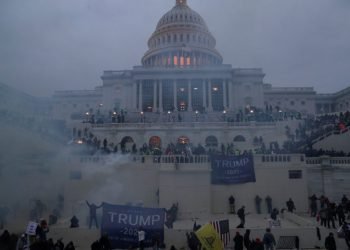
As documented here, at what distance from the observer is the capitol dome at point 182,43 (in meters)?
93.8

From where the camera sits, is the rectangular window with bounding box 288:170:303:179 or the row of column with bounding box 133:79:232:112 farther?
the row of column with bounding box 133:79:232:112

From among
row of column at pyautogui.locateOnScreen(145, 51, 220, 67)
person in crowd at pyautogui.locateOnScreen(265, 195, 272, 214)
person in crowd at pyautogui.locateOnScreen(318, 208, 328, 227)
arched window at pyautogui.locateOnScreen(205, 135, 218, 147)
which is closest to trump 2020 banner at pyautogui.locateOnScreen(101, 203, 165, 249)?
person in crowd at pyautogui.locateOnScreen(318, 208, 328, 227)

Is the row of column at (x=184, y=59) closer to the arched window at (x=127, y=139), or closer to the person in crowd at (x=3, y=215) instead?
the arched window at (x=127, y=139)

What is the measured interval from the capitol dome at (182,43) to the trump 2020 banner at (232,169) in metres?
67.9

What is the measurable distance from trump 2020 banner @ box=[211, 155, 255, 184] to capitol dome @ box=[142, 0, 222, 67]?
67.9m

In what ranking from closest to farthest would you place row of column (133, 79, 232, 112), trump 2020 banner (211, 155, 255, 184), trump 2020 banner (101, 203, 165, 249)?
trump 2020 banner (101, 203, 165, 249)
trump 2020 banner (211, 155, 255, 184)
row of column (133, 79, 232, 112)

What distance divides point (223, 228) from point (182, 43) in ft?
277

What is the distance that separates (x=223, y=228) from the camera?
1611cm

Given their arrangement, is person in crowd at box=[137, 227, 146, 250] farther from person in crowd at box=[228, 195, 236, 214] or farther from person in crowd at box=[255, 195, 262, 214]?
person in crowd at box=[255, 195, 262, 214]

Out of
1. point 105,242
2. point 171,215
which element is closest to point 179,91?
point 171,215

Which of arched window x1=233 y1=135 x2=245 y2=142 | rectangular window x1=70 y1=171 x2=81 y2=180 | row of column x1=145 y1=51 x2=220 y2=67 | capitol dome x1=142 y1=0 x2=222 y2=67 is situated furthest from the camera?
capitol dome x1=142 y1=0 x2=222 y2=67

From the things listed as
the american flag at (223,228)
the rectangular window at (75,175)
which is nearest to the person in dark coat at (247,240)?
the american flag at (223,228)

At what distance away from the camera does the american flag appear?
15.7 metres

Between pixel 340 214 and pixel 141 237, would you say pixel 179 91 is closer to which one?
pixel 340 214
